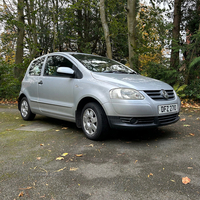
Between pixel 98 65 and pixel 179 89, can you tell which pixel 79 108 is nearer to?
pixel 98 65

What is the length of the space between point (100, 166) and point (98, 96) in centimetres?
130

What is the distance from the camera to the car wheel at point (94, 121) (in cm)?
353

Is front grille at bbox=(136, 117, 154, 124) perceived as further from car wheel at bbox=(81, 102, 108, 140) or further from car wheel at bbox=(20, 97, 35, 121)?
car wheel at bbox=(20, 97, 35, 121)

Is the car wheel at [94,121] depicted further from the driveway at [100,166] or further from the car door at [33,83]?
the car door at [33,83]

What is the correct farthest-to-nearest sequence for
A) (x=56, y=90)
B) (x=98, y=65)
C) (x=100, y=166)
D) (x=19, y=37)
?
(x=19, y=37)
(x=56, y=90)
(x=98, y=65)
(x=100, y=166)

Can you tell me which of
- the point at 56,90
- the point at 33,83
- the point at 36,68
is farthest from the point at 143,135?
the point at 36,68

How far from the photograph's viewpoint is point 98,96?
3.58 m

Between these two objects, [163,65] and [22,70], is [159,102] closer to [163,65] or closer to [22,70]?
[163,65]

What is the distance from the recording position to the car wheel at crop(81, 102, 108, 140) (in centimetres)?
353

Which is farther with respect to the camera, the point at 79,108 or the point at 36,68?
the point at 36,68

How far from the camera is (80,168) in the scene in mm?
2619

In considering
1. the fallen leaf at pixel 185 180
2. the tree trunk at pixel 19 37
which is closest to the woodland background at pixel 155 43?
the tree trunk at pixel 19 37

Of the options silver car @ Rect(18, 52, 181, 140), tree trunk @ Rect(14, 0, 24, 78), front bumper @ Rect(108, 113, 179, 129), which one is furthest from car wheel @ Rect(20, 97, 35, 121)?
tree trunk @ Rect(14, 0, 24, 78)

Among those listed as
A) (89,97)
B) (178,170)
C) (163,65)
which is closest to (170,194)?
(178,170)
